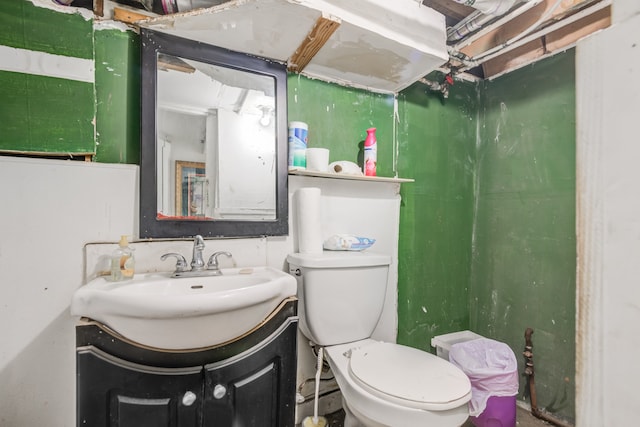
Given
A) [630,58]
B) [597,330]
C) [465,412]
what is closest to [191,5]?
[630,58]

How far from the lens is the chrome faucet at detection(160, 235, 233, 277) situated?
3.38 feet

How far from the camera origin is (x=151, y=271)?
1102mm

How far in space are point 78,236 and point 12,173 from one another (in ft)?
0.85

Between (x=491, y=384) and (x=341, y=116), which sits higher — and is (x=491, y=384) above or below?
below

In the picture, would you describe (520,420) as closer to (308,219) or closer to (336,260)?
(336,260)

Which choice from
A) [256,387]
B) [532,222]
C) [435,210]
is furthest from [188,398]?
[532,222]

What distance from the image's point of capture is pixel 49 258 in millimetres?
983

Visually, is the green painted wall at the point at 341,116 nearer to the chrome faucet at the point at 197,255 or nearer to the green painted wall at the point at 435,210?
the green painted wall at the point at 435,210

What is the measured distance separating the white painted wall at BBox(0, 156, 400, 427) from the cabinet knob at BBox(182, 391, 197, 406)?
48 cm

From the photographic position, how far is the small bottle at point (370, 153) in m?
1.47

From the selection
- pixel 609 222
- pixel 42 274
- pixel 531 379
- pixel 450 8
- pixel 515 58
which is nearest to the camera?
pixel 609 222

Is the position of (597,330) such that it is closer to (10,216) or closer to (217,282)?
(217,282)

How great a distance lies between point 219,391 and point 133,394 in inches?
8.2

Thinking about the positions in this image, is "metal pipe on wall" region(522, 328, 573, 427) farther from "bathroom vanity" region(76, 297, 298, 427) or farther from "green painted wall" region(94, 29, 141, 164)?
"green painted wall" region(94, 29, 141, 164)
